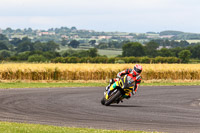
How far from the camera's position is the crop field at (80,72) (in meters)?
38.0

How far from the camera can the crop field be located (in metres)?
38.0

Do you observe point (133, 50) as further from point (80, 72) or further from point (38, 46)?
point (80, 72)

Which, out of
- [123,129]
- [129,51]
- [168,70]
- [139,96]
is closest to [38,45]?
[129,51]

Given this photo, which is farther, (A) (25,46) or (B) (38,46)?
(A) (25,46)

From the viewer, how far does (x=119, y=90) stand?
18.5 m

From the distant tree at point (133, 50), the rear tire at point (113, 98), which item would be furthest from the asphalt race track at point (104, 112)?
the distant tree at point (133, 50)

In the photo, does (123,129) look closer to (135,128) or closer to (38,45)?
(135,128)

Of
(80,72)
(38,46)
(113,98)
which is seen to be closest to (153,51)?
(38,46)

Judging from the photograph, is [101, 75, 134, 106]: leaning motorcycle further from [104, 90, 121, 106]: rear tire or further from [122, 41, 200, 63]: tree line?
[122, 41, 200, 63]: tree line

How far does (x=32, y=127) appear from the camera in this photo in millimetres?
12109

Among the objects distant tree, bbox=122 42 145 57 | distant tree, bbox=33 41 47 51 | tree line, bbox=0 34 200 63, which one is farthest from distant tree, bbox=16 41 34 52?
distant tree, bbox=122 42 145 57

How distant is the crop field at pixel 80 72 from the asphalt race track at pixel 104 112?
15591 millimetres

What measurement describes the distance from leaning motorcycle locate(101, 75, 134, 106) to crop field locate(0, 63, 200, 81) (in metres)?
20.2

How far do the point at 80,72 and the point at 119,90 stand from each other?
21.4 metres
